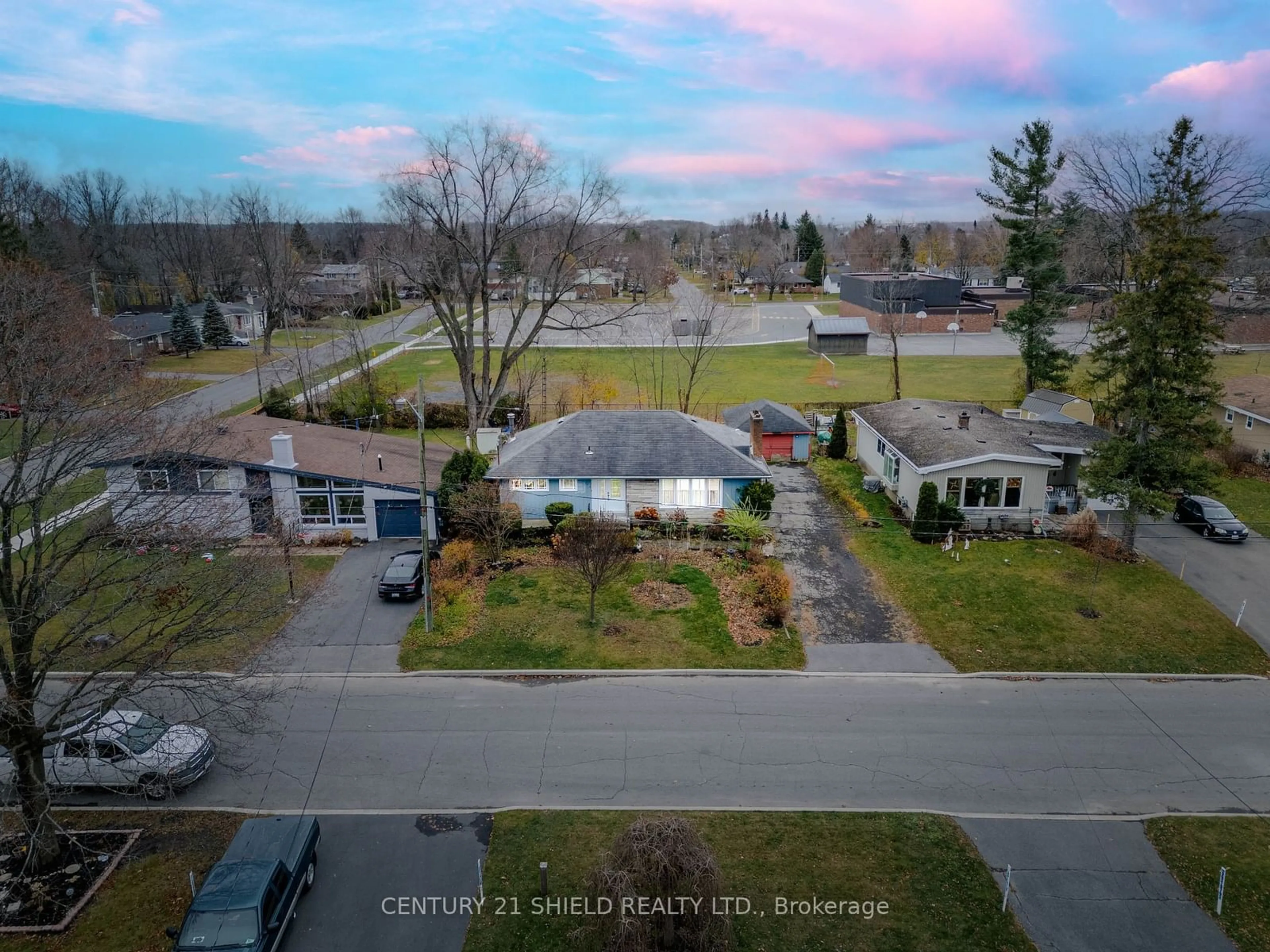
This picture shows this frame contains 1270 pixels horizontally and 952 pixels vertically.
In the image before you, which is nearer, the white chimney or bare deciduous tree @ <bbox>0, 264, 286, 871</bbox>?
bare deciduous tree @ <bbox>0, 264, 286, 871</bbox>

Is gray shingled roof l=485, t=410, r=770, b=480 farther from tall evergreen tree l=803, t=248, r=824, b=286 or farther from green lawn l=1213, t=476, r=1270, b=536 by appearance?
tall evergreen tree l=803, t=248, r=824, b=286

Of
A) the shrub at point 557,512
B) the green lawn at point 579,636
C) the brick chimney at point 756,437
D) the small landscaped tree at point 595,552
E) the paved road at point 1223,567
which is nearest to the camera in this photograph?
the green lawn at point 579,636

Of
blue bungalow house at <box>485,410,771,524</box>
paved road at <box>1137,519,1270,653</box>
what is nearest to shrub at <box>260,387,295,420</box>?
blue bungalow house at <box>485,410,771,524</box>

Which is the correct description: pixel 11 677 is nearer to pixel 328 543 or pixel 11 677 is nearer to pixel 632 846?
pixel 632 846

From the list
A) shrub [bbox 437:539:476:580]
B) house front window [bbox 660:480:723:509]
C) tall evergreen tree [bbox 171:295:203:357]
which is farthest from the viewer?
A: tall evergreen tree [bbox 171:295:203:357]

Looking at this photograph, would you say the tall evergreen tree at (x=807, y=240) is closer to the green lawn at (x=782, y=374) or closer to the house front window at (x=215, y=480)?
the green lawn at (x=782, y=374)

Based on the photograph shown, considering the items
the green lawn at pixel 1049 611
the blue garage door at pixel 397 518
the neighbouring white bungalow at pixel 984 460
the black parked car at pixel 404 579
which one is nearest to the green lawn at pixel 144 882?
the black parked car at pixel 404 579
